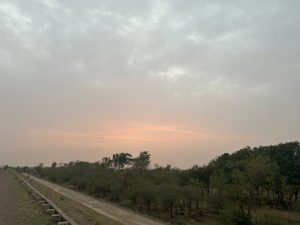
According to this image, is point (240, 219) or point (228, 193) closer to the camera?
point (240, 219)

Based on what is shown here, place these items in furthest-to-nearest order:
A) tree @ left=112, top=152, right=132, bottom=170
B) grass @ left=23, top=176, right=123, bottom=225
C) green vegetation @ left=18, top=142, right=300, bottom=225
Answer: tree @ left=112, top=152, right=132, bottom=170, green vegetation @ left=18, top=142, right=300, bottom=225, grass @ left=23, top=176, right=123, bottom=225

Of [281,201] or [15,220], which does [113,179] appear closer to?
[281,201]

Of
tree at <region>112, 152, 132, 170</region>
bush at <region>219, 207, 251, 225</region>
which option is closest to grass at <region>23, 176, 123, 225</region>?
bush at <region>219, 207, 251, 225</region>

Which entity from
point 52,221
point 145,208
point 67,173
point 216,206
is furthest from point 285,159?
point 67,173

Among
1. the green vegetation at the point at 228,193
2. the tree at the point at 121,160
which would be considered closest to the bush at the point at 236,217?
the green vegetation at the point at 228,193

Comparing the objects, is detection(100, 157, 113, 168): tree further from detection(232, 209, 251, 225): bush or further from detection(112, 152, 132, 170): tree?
detection(232, 209, 251, 225): bush

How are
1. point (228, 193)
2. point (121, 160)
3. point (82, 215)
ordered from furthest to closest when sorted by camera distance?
point (121, 160) → point (228, 193) → point (82, 215)

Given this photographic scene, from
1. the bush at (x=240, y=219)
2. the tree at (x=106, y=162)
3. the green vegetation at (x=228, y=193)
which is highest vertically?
the tree at (x=106, y=162)

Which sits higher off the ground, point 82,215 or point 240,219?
point 82,215

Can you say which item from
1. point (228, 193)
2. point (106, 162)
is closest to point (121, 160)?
point (106, 162)

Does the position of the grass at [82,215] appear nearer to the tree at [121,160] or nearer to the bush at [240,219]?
the bush at [240,219]

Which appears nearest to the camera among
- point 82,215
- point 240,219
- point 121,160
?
point 82,215

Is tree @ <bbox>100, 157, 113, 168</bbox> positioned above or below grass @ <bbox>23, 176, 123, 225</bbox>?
above

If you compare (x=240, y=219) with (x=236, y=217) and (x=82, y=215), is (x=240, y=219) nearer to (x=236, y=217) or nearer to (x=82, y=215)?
(x=236, y=217)
